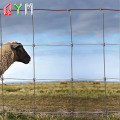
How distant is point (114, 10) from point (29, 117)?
10.7 ft

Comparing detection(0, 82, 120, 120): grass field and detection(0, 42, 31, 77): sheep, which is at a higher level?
detection(0, 42, 31, 77): sheep

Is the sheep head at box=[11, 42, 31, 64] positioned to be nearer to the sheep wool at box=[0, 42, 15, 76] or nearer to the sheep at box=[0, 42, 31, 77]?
the sheep at box=[0, 42, 31, 77]

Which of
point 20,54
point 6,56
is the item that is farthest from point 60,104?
point 6,56

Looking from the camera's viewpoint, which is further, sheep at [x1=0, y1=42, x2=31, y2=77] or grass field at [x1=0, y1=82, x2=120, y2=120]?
sheep at [x1=0, y1=42, x2=31, y2=77]

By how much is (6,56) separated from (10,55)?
6.0 inches

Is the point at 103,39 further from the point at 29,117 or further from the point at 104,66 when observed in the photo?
the point at 29,117

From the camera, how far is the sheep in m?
10.0

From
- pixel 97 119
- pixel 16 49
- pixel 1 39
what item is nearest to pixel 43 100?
pixel 16 49

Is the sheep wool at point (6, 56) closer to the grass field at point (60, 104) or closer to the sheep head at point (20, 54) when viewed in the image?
the sheep head at point (20, 54)

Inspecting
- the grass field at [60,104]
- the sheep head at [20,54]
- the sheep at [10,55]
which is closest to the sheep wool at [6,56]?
→ the sheep at [10,55]

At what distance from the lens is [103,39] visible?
743 cm

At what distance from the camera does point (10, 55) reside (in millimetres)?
10242

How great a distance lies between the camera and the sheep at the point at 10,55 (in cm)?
1003

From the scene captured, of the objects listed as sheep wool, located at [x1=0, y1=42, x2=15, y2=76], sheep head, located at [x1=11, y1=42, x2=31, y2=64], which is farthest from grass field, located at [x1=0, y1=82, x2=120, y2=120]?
sheep head, located at [x1=11, y1=42, x2=31, y2=64]
